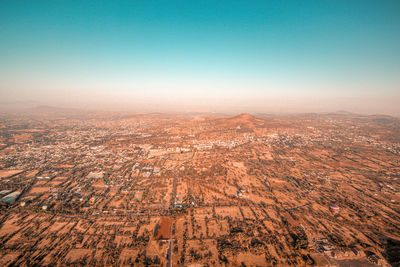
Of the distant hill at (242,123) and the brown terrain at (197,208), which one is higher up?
the distant hill at (242,123)

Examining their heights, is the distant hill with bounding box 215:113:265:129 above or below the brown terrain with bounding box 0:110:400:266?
above

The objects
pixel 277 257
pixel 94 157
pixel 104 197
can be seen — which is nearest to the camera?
pixel 277 257

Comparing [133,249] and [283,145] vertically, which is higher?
[283,145]

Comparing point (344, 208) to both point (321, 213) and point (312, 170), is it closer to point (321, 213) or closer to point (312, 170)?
point (321, 213)

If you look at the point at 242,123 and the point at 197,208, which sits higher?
the point at 242,123

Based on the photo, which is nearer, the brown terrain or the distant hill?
the brown terrain

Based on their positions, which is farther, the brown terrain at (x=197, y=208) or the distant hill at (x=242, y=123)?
the distant hill at (x=242, y=123)

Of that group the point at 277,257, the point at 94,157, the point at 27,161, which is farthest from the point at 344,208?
the point at 27,161

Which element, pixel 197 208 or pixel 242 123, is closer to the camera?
pixel 197 208
